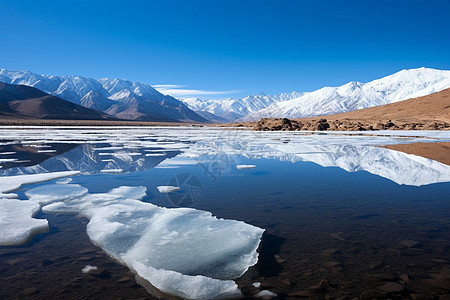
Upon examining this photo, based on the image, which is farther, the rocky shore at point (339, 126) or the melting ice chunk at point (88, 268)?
the rocky shore at point (339, 126)

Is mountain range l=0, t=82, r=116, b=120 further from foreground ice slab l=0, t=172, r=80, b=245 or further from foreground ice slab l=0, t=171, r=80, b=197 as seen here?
foreground ice slab l=0, t=172, r=80, b=245

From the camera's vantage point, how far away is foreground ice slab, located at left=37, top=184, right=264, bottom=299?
106 inches

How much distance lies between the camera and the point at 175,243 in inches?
142

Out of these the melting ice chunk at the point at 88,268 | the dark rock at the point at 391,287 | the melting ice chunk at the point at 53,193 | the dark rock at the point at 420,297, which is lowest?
the melting ice chunk at the point at 53,193

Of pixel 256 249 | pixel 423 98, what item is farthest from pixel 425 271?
pixel 423 98

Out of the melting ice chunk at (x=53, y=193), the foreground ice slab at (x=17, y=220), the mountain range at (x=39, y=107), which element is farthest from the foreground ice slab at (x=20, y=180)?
the mountain range at (x=39, y=107)

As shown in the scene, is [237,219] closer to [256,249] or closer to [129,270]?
[256,249]

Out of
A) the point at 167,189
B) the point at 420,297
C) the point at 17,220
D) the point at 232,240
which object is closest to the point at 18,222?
the point at 17,220

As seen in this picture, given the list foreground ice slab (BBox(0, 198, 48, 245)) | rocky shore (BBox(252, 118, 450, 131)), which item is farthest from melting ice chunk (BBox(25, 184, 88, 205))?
rocky shore (BBox(252, 118, 450, 131))

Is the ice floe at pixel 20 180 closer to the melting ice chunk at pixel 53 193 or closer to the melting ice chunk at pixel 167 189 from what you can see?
the melting ice chunk at pixel 53 193

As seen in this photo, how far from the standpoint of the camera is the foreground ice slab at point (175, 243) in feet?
8.85

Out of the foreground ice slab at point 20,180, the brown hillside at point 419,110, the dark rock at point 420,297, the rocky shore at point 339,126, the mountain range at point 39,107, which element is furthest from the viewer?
the mountain range at point 39,107

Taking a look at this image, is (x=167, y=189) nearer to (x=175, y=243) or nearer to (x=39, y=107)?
(x=175, y=243)

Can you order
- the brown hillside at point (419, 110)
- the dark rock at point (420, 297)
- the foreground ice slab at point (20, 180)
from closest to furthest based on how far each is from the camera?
the dark rock at point (420, 297) → the foreground ice slab at point (20, 180) → the brown hillside at point (419, 110)
